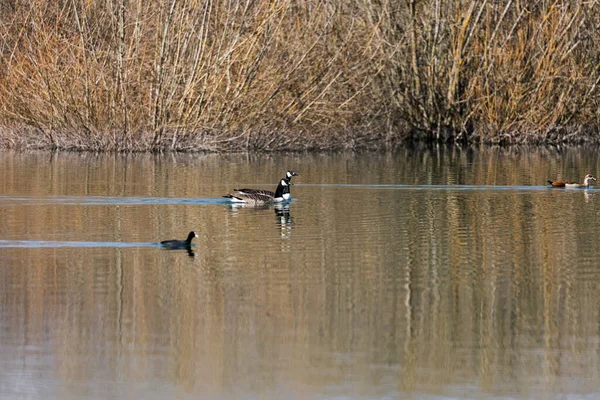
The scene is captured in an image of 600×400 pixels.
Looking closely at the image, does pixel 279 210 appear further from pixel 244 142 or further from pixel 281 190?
pixel 244 142

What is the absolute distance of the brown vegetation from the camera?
31594 mm

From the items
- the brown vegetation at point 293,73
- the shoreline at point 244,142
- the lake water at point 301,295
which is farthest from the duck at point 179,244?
the shoreline at point 244,142

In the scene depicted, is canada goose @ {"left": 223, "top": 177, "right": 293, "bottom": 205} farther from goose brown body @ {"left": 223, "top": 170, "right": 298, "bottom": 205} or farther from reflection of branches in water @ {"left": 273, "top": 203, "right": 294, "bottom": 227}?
reflection of branches in water @ {"left": 273, "top": 203, "right": 294, "bottom": 227}

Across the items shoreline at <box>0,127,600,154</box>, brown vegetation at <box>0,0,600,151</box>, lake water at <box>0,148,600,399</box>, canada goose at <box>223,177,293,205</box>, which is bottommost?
lake water at <box>0,148,600,399</box>

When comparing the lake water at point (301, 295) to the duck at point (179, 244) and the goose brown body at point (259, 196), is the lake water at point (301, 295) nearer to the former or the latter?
the duck at point (179, 244)

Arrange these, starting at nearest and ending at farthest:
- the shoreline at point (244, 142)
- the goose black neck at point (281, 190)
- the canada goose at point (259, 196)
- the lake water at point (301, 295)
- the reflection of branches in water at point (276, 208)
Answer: the lake water at point (301, 295), the reflection of branches in water at point (276, 208), the canada goose at point (259, 196), the goose black neck at point (281, 190), the shoreline at point (244, 142)

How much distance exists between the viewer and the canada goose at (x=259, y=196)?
19.8 meters

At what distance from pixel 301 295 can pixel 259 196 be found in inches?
336

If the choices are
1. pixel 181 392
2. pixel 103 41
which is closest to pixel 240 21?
pixel 103 41

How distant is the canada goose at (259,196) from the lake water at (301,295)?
1.34ft

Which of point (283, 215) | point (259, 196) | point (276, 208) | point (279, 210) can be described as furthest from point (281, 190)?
point (283, 215)

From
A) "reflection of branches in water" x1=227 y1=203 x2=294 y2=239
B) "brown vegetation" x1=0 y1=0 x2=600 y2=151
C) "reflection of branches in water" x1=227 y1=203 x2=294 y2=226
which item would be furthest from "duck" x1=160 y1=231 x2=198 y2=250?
"brown vegetation" x1=0 y1=0 x2=600 y2=151

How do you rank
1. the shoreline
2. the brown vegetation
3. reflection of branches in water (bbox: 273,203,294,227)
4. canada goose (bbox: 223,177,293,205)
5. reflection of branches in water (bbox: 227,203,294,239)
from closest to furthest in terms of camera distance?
1. reflection of branches in water (bbox: 227,203,294,239)
2. reflection of branches in water (bbox: 273,203,294,227)
3. canada goose (bbox: 223,177,293,205)
4. the brown vegetation
5. the shoreline

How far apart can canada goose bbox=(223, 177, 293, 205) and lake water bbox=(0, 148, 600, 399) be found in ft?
1.34
